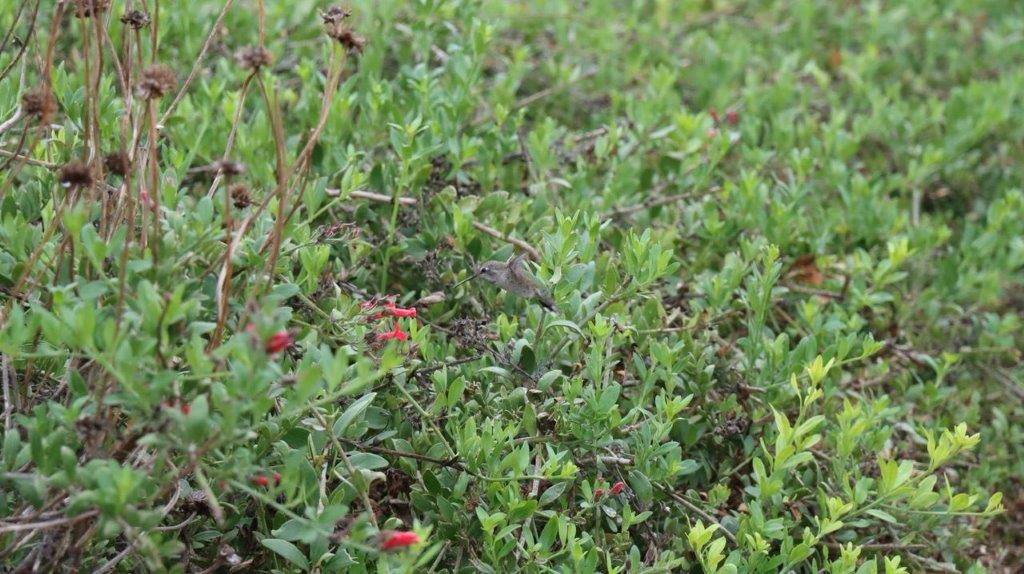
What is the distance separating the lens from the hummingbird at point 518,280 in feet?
7.90

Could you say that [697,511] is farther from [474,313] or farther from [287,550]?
[287,550]

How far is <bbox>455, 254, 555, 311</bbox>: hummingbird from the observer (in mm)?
2408

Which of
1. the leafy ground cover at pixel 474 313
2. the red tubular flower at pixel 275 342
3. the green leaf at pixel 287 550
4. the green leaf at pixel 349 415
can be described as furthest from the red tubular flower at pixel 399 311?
the red tubular flower at pixel 275 342

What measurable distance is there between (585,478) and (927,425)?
1183 mm

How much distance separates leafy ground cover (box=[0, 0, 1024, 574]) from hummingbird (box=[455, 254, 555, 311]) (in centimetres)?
5

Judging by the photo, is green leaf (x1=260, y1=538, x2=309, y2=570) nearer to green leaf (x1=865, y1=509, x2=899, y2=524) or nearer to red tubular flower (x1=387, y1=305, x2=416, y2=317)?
red tubular flower (x1=387, y1=305, x2=416, y2=317)

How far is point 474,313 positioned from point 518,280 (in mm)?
285

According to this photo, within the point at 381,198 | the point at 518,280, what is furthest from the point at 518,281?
the point at 381,198

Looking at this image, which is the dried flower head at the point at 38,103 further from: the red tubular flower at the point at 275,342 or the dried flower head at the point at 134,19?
the red tubular flower at the point at 275,342

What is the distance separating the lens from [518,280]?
242cm

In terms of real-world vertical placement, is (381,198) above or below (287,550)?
above

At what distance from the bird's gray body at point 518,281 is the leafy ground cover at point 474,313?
0.17ft

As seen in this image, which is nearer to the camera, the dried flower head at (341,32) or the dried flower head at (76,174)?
the dried flower head at (76,174)

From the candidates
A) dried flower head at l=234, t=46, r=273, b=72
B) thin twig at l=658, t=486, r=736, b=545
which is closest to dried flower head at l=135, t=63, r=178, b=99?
dried flower head at l=234, t=46, r=273, b=72
